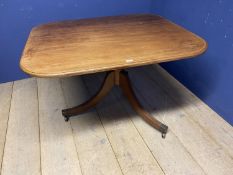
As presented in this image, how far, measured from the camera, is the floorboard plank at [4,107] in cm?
155

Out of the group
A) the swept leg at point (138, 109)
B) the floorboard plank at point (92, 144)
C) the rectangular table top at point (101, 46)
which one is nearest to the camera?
the rectangular table top at point (101, 46)

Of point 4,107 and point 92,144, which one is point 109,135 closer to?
point 92,144

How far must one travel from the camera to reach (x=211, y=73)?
1.73m

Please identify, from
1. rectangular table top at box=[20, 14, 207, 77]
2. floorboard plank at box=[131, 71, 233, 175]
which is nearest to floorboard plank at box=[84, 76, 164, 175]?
floorboard plank at box=[131, 71, 233, 175]

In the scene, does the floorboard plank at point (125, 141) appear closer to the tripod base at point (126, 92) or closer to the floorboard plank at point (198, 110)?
the tripod base at point (126, 92)

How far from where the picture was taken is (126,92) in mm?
1647

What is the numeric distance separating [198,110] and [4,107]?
156cm

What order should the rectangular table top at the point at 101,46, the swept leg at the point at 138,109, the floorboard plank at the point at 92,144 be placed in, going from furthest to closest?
the swept leg at the point at 138,109 < the floorboard plank at the point at 92,144 < the rectangular table top at the point at 101,46

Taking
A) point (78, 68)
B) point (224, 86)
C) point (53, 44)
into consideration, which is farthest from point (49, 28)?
point (224, 86)

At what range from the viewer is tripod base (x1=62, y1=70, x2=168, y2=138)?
153 cm

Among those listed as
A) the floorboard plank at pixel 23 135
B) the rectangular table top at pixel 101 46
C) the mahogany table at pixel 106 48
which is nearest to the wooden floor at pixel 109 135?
the floorboard plank at pixel 23 135

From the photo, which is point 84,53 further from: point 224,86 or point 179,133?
point 224,86

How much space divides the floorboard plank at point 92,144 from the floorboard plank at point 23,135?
269 mm

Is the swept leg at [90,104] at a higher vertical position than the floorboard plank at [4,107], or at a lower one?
higher
